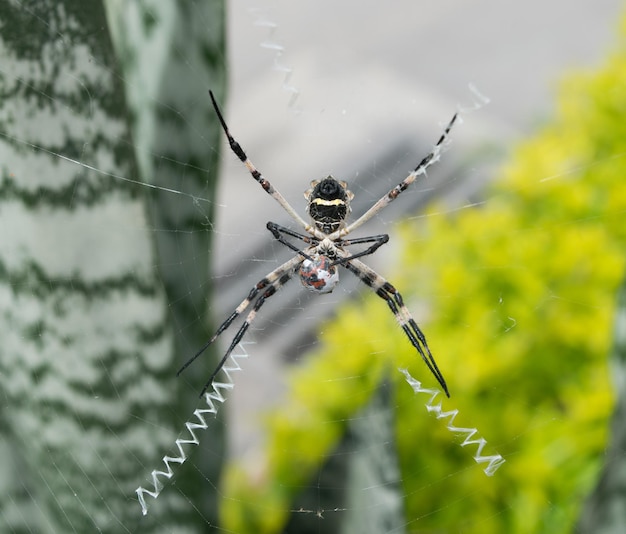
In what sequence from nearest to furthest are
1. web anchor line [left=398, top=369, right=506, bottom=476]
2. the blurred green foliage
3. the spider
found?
the spider < web anchor line [left=398, top=369, right=506, bottom=476] < the blurred green foliage

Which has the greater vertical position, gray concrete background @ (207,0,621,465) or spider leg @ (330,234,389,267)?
gray concrete background @ (207,0,621,465)

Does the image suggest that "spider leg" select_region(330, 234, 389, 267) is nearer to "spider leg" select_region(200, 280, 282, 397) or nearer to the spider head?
the spider head

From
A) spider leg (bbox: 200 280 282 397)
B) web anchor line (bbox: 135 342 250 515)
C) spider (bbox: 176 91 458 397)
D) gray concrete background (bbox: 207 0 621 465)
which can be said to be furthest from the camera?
gray concrete background (bbox: 207 0 621 465)

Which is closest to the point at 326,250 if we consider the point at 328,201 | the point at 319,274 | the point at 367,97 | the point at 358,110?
the point at 319,274

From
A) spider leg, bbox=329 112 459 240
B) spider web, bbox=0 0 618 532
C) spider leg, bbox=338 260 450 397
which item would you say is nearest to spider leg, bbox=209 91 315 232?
spider leg, bbox=329 112 459 240

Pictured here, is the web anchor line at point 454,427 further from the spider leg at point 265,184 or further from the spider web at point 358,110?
the spider web at point 358,110

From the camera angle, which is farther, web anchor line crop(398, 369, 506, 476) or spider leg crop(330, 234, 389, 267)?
web anchor line crop(398, 369, 506, 476)
